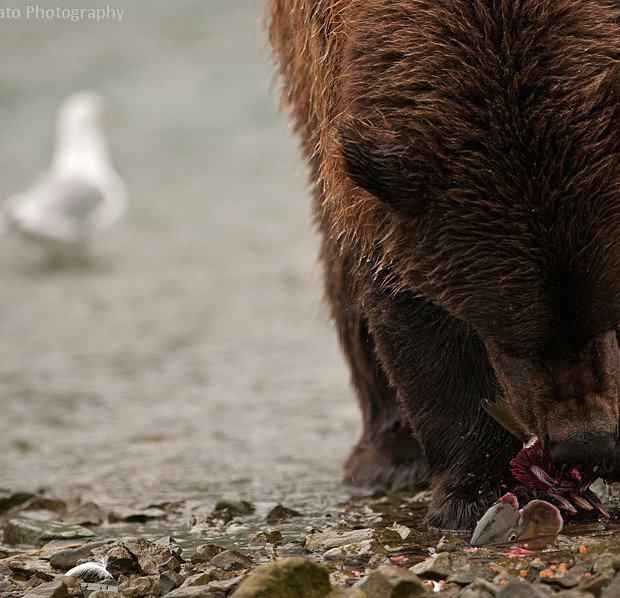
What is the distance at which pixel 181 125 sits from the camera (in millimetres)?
17312

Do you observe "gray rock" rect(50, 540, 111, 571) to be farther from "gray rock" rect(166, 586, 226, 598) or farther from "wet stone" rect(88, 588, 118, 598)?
"gray rock" rect(166, 586, 226, 598)

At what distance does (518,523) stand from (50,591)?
1.49 m

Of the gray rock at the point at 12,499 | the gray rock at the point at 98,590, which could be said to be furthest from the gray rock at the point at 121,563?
the gray rock at the point at 12,499

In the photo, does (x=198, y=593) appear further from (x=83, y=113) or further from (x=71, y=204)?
(x=83, y=113)

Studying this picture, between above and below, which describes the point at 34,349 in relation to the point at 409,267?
below

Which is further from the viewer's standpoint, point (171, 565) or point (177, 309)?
point (177, 309)

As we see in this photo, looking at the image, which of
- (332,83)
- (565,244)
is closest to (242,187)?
(332,83)

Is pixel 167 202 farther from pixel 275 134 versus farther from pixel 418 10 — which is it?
Result: pixel 418 10

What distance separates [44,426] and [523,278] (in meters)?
4.17

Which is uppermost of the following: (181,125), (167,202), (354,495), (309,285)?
(181,125)

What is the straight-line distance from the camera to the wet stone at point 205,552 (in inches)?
145

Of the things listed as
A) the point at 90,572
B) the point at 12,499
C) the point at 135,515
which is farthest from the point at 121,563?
the point at 12,499

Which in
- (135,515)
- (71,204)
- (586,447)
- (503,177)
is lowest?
(135,515)

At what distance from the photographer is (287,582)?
9.54 ft
